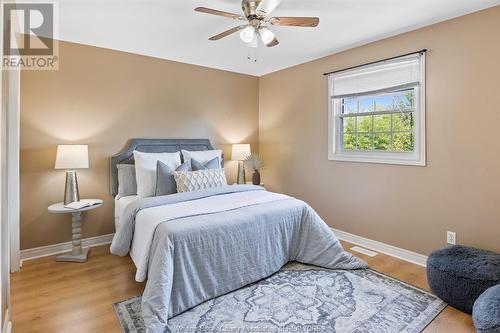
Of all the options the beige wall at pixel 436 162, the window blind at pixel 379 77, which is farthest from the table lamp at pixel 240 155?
the window blind at pixel 379 77

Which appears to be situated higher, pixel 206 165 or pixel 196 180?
pixel 206 165

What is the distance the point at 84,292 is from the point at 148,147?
1.88 meters

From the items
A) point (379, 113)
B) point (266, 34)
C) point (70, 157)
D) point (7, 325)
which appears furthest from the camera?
point (379, 113)

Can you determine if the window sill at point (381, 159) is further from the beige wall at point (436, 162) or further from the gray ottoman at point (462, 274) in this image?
the gray ottoman at point (462, 274)

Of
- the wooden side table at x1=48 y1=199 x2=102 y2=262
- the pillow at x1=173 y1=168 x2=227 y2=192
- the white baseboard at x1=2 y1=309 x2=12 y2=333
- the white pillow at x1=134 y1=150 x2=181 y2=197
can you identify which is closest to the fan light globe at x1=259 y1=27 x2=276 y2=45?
the pillow at x1=173 y1=168 x2=227 y2=192

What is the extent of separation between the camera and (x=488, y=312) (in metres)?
1.65

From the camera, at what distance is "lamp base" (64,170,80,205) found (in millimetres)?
2969

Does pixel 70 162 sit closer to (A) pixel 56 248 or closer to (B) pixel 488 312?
(A) pixel 56 248

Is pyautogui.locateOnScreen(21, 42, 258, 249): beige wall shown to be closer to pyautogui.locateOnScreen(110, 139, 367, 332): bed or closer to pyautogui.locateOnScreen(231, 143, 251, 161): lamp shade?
pyautogui.locateOnScreen(231, 143, 251, 161): lamp shade

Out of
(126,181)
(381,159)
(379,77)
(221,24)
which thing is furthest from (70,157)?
(379,77)

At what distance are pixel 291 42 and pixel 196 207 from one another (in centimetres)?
222

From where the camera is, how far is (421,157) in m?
2.91

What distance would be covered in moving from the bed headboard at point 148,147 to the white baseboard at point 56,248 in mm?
585

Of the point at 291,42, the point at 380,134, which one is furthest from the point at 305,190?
the point at 291,42
